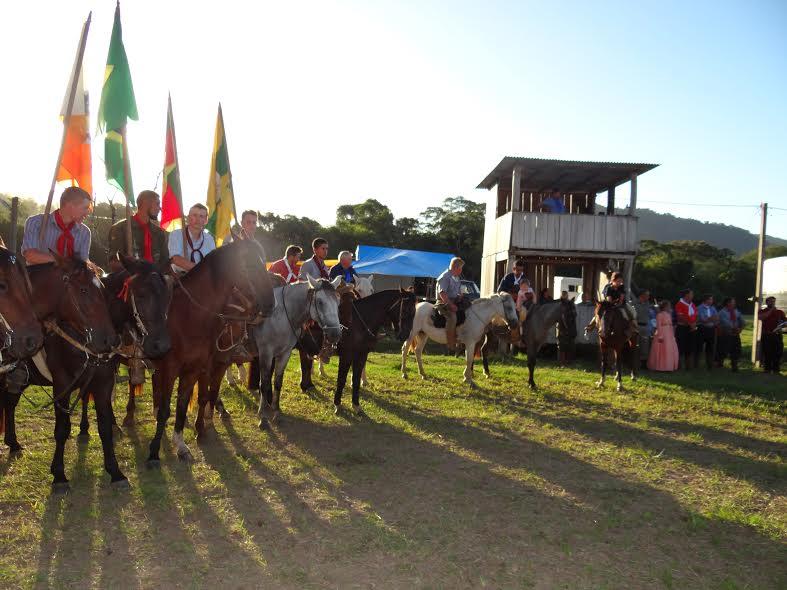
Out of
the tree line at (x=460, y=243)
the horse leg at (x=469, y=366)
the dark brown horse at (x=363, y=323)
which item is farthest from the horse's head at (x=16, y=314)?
the tree line at (x=460, y=243)

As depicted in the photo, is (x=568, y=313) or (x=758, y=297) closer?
(x=568, y=313)

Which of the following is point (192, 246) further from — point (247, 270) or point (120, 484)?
point (120, 484)

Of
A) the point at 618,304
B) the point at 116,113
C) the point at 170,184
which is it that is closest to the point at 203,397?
the point at 170,184

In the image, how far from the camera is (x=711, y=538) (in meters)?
4.82

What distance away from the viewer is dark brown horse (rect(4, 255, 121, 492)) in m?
4.77

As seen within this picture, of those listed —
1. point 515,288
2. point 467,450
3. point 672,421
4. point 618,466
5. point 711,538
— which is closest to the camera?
point 711,538

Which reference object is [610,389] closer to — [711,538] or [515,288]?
[515,288]

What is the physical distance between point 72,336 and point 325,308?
3579mm

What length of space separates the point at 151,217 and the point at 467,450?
202 inches

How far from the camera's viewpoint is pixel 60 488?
5.28 meters

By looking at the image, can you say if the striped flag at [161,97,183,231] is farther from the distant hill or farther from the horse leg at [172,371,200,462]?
the distant hill

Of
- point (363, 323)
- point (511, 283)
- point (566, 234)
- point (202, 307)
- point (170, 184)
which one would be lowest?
point (363, 323)

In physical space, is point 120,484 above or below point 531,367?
below

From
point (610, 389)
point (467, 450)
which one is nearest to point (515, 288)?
point (610, 389)
